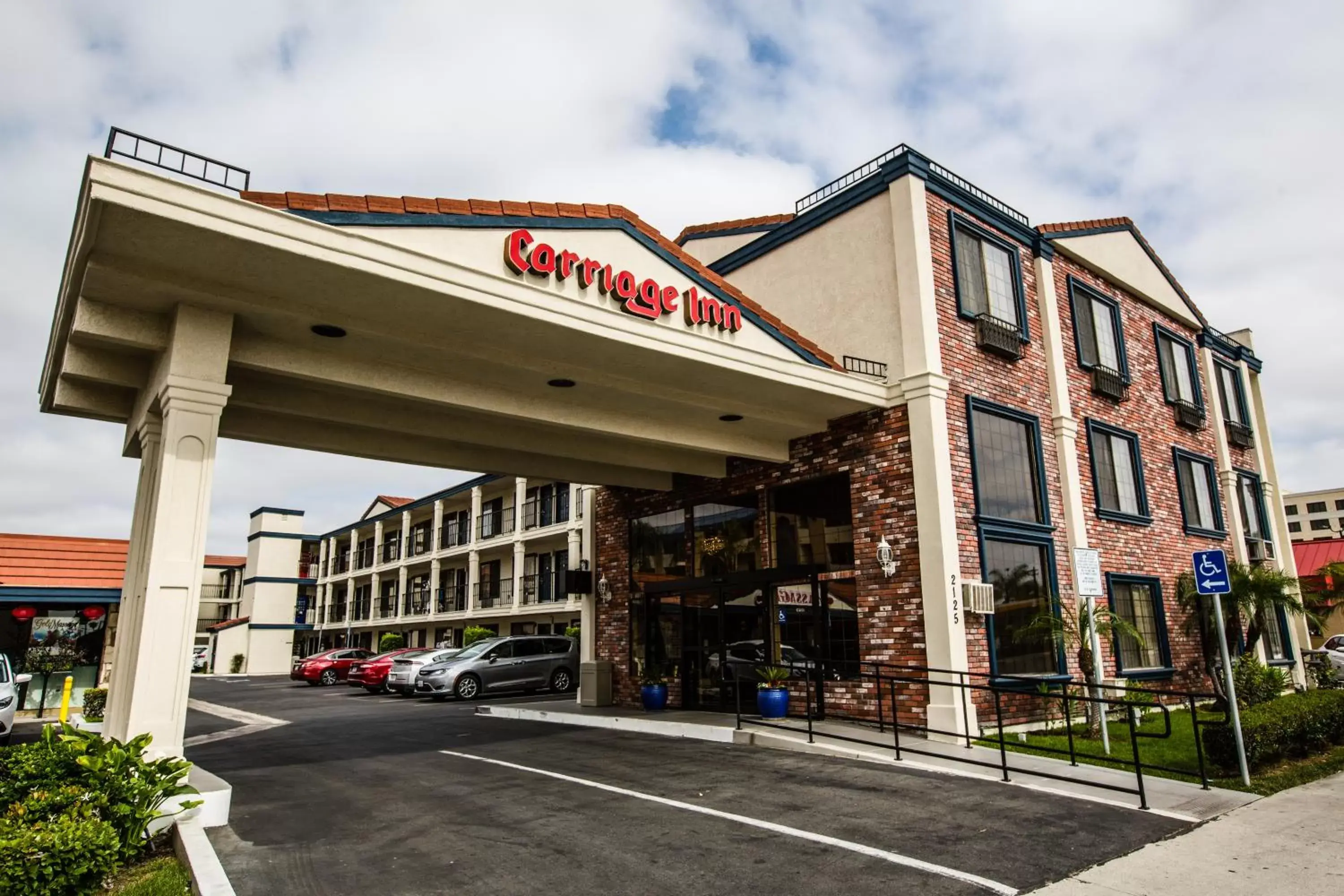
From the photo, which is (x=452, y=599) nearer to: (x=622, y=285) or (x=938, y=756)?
(x=622, y=285)

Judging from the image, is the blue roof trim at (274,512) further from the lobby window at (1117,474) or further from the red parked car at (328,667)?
the lobby window at (1117,474)

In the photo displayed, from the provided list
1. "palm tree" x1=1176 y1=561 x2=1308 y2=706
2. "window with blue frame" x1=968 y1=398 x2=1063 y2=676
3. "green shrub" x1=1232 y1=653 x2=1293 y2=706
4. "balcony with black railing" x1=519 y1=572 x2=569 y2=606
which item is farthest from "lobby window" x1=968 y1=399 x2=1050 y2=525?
"balcony with black railing" x1=519 y1=572 x2=569 y2=606

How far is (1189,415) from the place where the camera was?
1972 centimetres

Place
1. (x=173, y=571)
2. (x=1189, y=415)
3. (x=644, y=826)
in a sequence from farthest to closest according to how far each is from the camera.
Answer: (x=1189, y=415)
(x=173, y=571)
(x=644, y=826)

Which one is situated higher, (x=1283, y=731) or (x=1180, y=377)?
(x=1180, y=377)

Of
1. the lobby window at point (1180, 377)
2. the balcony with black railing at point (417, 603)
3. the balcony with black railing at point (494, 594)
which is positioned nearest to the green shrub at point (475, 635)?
the balcony with black railing at point (494, 594)

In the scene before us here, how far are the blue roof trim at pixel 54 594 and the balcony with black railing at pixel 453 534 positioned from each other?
69.5 feet

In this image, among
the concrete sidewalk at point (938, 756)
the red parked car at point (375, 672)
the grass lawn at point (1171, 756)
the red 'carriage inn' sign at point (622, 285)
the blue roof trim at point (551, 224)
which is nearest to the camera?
the concrete sidewalk at point (938, 756)

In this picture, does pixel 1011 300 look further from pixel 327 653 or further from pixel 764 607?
pixel 327 653

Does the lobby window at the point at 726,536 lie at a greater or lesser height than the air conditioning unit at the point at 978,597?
greater

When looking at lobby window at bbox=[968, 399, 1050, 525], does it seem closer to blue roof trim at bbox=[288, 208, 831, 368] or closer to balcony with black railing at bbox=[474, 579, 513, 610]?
blue roof trim at bbox=[288, 208, 831, 368]

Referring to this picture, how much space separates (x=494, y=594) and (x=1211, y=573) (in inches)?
1275

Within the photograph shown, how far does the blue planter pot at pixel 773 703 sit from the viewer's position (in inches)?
518

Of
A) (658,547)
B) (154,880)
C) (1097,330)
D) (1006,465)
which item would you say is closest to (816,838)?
(154,880)
